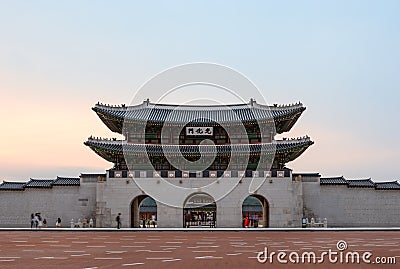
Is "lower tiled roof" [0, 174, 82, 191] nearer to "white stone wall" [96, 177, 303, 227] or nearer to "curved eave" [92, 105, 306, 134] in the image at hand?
"white stone wall" [96, 177, 303, 227]

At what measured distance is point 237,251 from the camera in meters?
23.0

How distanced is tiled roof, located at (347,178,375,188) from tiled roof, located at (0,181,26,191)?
29477 millimetres

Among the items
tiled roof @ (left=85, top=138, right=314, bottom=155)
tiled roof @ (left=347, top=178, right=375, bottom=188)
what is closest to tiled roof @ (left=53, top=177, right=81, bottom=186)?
tiled roof @ (left=85, top=138, right=314, bottom=155)

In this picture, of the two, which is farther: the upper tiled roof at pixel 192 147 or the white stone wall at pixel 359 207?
the upper tiled roof at pixel 192 147

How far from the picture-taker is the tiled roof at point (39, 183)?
47188 millimetres

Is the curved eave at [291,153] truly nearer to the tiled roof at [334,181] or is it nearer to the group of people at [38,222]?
the tiled roof at [334,181]

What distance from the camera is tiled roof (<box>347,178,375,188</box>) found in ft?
153

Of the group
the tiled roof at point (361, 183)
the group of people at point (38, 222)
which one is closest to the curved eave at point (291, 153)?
the tiled roof at point (361, 183)

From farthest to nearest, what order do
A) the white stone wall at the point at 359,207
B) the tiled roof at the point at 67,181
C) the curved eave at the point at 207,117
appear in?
the curved eave at the point at 207,117 < the tiled roof at the point at 67,181 < the white stone wall at the point at 359,207

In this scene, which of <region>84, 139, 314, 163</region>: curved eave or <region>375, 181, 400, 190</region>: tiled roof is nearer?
<region>375, 181, 400, 190</region>: tiled roof

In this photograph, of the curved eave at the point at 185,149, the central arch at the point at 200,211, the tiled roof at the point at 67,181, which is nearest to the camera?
the curved eave at the point at 185,149

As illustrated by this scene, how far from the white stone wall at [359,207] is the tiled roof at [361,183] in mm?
344

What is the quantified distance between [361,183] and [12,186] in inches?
1252

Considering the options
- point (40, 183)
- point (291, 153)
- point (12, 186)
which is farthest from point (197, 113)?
point (12, 186)
